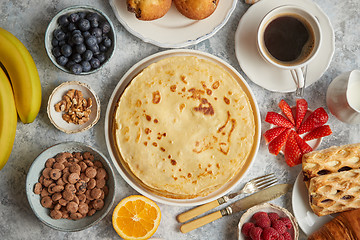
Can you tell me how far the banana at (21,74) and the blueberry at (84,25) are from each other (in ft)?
0.94

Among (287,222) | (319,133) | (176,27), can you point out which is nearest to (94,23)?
(176,27)

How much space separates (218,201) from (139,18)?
0.96 meters

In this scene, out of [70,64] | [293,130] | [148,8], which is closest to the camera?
[148,8]

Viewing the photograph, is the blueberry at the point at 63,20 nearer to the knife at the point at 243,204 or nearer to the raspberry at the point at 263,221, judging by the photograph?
the knife at the point at 243,204

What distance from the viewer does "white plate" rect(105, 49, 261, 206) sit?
70.6 inches

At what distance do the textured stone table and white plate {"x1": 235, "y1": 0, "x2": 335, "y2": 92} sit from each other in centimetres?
6

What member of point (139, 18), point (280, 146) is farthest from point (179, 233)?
point (139, 18)

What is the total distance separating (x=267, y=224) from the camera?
178cm

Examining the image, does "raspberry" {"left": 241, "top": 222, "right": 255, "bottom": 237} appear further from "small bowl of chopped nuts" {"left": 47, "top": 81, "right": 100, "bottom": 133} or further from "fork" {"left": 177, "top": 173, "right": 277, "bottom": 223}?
"small bowl of chopped nuts" {"left": 47, "top": 81, "right": 100, "bottom": 133}

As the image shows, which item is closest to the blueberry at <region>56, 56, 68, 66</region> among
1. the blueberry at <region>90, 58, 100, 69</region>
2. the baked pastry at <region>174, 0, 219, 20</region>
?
the blueberry at <region>90, 58, 100, 69</region>

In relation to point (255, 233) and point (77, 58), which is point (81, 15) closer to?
point (77, 58)

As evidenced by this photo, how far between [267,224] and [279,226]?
6cm

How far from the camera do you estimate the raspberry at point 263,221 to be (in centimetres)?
177

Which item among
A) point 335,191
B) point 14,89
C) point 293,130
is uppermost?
point 293,130
